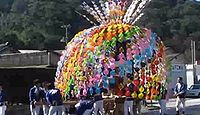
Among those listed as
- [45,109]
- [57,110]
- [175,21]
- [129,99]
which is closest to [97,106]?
[57,110]

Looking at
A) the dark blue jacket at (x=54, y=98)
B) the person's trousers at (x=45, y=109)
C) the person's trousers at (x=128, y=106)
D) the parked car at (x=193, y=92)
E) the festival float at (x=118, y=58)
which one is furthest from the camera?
the parked car at (x=193, y=92)

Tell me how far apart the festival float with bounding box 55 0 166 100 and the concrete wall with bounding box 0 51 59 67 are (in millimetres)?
22552

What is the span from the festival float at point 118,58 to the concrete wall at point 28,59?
22552 millimetres

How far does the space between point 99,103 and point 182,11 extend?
9942 cm

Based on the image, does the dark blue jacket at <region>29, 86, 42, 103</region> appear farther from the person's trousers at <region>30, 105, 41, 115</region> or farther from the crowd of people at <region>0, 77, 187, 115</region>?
the person's trousers at <region>30, 105, 41, 115</region>

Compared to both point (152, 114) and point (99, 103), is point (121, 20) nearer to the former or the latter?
point (99, 103)

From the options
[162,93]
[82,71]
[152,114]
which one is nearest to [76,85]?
[82,71]

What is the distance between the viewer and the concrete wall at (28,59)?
4338cm

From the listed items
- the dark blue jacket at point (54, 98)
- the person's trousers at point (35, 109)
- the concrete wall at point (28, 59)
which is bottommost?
the person's trousers at point (35, 109)

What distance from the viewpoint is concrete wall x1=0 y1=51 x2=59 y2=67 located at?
43.4 meters

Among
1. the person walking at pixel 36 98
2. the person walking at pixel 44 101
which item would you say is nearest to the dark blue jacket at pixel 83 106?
the person walking at pixel 44 101

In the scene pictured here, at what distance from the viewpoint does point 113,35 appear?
65.2 feet

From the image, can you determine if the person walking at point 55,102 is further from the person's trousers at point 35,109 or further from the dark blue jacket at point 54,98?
the person's trousers at point 35,109

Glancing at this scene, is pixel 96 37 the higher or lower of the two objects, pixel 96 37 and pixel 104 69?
the higher
